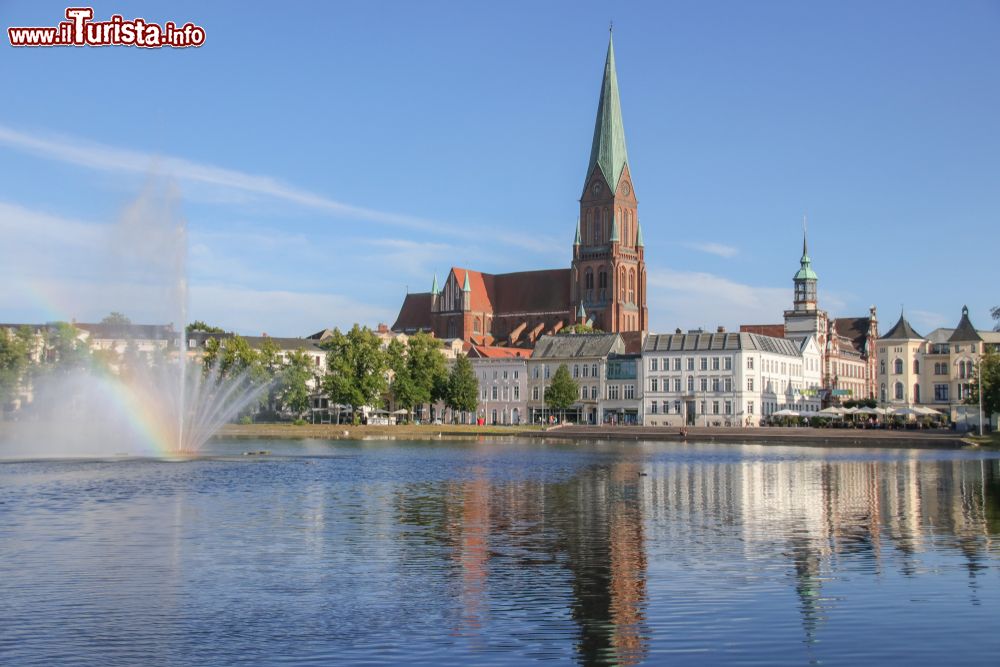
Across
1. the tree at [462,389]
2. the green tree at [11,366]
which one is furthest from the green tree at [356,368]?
the green tree at [11,366]

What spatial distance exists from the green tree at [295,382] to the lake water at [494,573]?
8920 centimetres

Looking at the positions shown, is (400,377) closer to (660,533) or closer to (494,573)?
(660,533)

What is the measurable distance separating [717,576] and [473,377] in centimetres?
12826

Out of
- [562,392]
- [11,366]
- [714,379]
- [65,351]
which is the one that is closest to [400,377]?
[562,392]

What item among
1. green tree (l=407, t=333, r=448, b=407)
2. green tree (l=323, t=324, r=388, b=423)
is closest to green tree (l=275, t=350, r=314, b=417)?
green tree (l=323, t=324, r=388, b=423)

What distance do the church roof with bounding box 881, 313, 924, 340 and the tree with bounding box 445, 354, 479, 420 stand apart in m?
76.8

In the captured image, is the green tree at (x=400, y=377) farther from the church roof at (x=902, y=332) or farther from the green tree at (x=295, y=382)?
the church roof at (x=902, y=332)

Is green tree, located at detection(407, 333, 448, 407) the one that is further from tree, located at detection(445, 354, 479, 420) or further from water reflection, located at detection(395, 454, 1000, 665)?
water reflection, located at detection(395, 454, 1000, 665)

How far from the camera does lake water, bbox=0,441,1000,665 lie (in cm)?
1964

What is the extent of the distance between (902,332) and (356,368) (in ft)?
314

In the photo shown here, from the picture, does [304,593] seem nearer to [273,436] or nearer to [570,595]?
[570,595]

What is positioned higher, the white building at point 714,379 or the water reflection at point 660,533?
the white building at point 714,379

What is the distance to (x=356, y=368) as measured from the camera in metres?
141

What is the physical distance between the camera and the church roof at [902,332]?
185m
